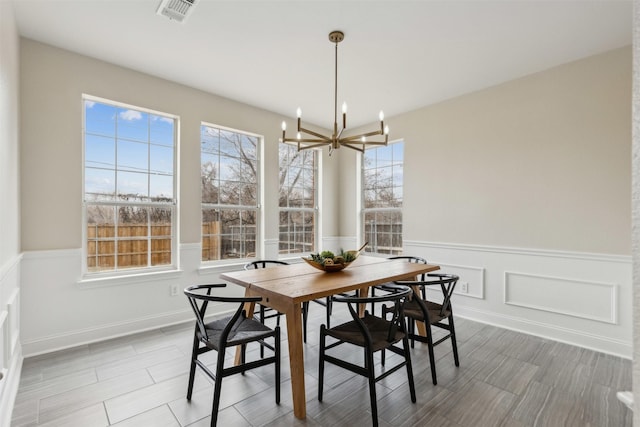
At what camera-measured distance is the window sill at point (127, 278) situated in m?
3.10

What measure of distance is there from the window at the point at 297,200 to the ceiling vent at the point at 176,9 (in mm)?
2455

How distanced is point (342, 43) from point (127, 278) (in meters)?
3.11

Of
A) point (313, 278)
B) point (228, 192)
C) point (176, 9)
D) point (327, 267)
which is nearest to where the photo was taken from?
point (176, 9)

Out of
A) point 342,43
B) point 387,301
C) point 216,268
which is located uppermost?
point 342,43

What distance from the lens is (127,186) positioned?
3.41 m

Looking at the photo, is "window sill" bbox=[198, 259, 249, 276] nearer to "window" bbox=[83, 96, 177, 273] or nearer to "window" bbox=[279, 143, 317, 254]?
"window" bbox=[83, 96, 177, 273]

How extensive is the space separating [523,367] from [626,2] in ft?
9.40

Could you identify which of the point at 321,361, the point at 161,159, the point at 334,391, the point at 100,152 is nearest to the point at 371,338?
the point at 321,361

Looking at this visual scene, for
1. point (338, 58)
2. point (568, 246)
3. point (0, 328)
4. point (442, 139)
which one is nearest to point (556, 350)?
point (568, 246)

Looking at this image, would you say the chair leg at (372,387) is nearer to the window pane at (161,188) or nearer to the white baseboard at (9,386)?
the white baseboard at (9,386)

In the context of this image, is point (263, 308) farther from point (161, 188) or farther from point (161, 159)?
point (161, 159)

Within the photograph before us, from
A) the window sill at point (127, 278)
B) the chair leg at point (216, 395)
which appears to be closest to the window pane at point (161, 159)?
the window sill at point (127, 278)

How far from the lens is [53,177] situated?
9.59ft

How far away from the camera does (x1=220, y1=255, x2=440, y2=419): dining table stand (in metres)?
2.02
